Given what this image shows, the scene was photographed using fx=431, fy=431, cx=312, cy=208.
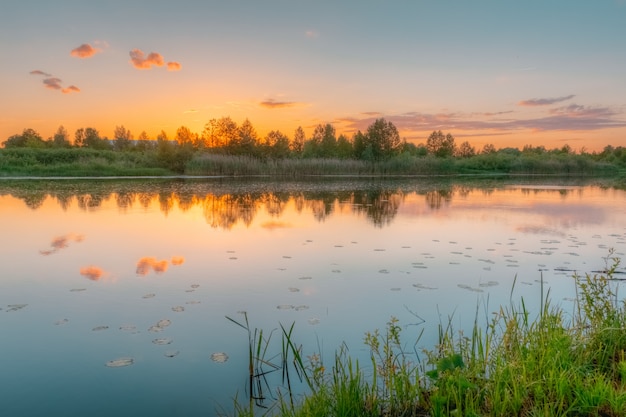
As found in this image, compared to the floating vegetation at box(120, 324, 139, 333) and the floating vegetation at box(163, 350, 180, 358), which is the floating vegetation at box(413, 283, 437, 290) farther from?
the floating vegetation at box(120, 324, 139, 333)

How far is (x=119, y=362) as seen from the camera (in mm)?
3346

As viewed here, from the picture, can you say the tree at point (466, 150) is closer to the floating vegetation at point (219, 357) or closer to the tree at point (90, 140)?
the tree at point (90, 140)

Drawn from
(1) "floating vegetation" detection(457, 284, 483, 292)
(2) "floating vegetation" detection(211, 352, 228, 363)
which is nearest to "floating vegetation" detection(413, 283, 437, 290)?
(1) "floating vegetation" detection(457, 284, 483, 292)

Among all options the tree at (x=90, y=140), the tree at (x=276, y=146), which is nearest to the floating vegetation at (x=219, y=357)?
the tree at (x=276, y=146)

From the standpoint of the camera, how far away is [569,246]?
774 centimetres

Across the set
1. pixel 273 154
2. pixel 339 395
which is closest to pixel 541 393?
pixel 339 395

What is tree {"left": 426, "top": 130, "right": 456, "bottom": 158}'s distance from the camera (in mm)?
66562

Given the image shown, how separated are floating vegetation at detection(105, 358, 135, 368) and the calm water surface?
15mm

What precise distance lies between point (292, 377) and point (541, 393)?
1.67 m

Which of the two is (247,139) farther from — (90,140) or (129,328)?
(129,328)

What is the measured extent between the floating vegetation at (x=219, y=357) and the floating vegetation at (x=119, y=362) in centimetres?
61

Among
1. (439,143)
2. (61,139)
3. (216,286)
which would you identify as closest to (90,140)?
(61,139)

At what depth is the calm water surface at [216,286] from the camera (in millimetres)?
3154

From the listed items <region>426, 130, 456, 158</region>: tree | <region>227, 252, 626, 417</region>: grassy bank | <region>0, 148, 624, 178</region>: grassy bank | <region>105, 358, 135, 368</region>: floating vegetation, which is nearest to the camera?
<region>227, 252, 626, 417</region>: grassy bank
